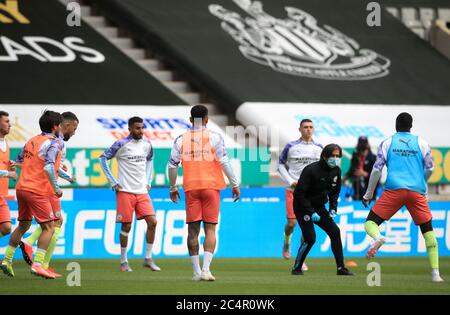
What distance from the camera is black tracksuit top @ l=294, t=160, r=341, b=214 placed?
1573 centimetres

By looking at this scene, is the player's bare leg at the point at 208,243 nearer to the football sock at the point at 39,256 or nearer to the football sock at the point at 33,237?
the football sock at the point at 39,256

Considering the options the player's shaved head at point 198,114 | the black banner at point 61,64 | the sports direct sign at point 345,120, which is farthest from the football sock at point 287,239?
the black banner at point 61,64

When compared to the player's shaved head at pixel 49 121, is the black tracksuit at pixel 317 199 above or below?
below

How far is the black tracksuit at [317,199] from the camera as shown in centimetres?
1570

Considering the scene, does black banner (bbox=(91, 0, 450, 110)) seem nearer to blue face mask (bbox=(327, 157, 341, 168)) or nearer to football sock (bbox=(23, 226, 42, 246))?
blue face mask (bbox=(327, 157, 341, 168))

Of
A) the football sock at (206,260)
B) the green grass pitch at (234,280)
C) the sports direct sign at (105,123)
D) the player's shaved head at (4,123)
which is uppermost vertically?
the sports direct sign at (105,123)

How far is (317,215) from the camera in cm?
1563

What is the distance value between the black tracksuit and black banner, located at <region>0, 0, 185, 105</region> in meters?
13.3

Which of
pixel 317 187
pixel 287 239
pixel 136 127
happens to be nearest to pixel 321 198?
pixel 317 187

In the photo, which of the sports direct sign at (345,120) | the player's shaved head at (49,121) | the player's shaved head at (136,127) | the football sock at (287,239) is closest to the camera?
the player's shaved head at (49,121)

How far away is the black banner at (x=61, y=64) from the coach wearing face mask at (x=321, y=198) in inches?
523

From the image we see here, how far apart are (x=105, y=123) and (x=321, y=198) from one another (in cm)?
1294
